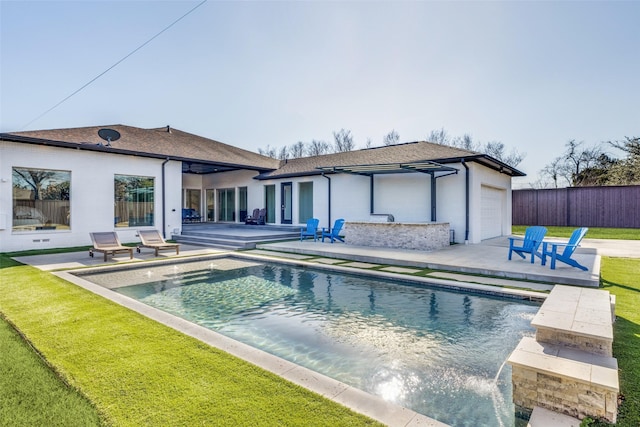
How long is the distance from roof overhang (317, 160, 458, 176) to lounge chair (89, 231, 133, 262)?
7599mm

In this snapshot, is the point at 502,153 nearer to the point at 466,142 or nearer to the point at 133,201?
the point at 466,142

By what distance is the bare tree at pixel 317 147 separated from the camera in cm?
3897

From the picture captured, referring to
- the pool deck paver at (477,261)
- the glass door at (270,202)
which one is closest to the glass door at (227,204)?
the glass door at (270,202)

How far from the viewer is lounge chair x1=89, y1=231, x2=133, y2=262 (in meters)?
9.58

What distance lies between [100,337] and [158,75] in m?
10.9

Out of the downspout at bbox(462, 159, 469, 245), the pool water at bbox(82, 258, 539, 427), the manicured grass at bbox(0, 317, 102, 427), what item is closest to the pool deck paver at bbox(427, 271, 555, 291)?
the pool water at bbox(82, 258, 539, 427)

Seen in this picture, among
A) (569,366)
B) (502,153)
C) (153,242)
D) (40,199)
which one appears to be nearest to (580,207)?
(502,153)

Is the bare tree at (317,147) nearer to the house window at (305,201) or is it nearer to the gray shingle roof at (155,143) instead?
the gray shingle roof at (155,143)

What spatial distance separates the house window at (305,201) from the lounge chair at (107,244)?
835 centimetres

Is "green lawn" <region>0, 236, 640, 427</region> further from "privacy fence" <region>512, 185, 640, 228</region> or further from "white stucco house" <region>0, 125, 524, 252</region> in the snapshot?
"privacy fence" <region>512, 185, 640, 228</region>

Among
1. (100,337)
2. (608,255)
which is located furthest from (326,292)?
(608,255)

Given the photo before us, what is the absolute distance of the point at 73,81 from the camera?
41.4 feet

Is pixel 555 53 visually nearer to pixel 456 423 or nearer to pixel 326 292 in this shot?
pixel 326 292

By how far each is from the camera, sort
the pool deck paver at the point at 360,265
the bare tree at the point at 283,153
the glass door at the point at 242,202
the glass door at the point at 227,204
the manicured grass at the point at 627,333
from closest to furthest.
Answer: the manicured grass at the point at 627,333
the pool deck paver at the point at 360,265
the glass door at the point at 242,202
the glass door at the point at 227,204
the bare tree at the point at 283,153
